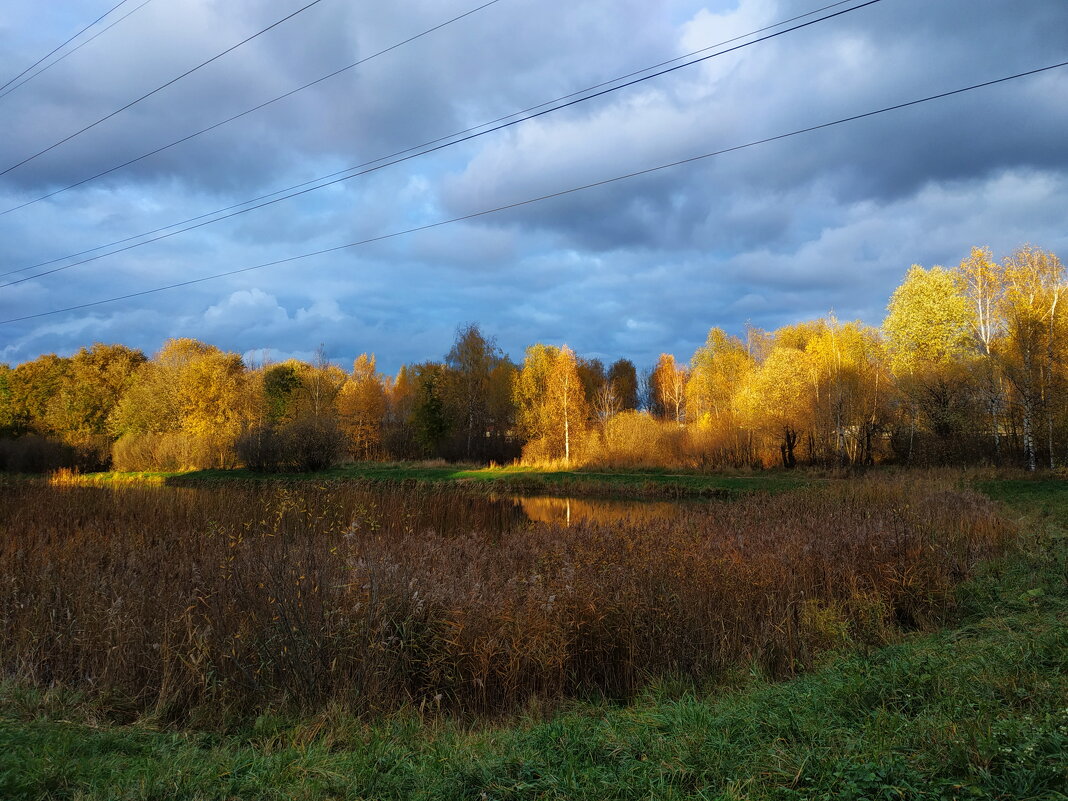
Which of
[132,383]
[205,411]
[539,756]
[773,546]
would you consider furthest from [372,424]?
[539,756]

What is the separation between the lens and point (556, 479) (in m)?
32.2

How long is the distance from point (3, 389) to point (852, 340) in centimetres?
6705

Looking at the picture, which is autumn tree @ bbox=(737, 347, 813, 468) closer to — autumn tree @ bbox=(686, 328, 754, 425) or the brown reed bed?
autumn tree @ bbox=(686, 328, 754, 425)

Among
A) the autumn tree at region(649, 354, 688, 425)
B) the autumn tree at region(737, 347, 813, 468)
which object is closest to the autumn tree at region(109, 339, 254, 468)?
the autumn tree at region(737, 347, 813, 468)

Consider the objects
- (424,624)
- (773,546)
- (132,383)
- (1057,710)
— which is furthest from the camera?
(132,383)

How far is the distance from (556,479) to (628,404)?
135ft

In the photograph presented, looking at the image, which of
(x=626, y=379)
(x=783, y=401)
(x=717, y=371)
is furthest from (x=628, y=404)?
(x=783, y=401)

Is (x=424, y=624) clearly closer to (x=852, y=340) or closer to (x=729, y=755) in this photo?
(x=729, y=755)

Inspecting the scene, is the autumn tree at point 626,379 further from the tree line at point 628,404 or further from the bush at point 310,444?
the bush at point 310,444

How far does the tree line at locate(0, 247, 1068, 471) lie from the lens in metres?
27.1

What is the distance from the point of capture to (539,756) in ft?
12.1

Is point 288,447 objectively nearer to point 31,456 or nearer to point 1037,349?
point 31,456

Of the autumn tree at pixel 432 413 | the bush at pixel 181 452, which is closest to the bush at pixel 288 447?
the bush at pixel 181 452

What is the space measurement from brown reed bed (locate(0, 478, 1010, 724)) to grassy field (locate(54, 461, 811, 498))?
16.1 m
